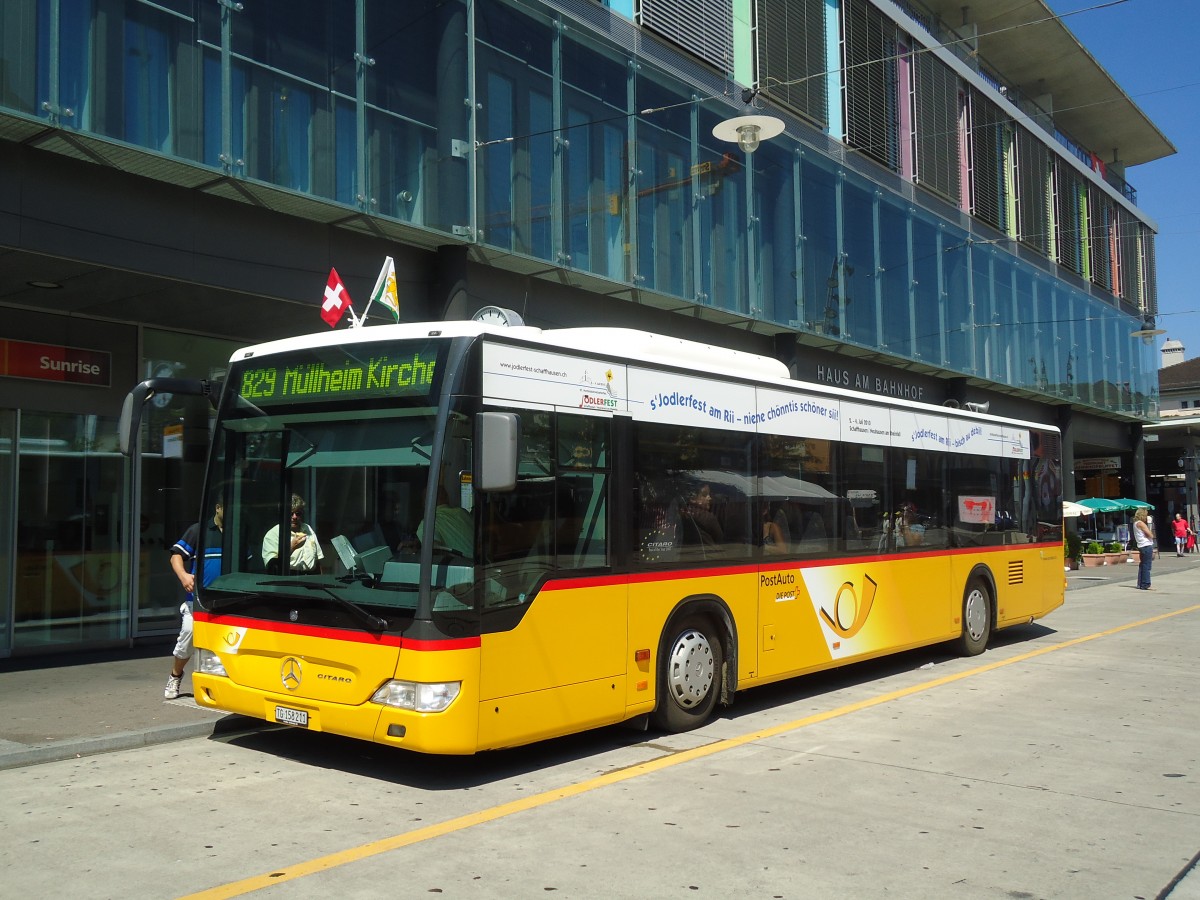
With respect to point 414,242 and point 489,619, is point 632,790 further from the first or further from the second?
point 414,242

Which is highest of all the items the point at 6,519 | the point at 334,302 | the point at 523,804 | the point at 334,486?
the point at 334,302

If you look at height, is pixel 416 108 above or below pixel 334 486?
above

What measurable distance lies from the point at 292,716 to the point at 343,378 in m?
2.32

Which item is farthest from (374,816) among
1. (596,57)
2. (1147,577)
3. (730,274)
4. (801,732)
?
(1147,577)

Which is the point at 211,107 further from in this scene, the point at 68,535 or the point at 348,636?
the point at 348,636

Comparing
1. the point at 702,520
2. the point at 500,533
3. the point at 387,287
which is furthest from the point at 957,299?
the point at 500,533

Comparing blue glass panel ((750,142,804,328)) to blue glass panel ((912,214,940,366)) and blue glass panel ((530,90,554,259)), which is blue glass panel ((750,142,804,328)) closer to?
blue glass panel ((530,90,554,259))

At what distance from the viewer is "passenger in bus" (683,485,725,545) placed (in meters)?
8.94

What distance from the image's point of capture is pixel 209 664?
311 inches

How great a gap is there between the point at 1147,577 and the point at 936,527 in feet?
53.1

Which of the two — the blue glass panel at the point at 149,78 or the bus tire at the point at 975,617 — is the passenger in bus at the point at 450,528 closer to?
the blue glass panel at the point at 149,78

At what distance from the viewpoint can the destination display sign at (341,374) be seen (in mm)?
7078

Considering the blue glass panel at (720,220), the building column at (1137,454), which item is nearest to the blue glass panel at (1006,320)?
the blue glass panel at (720,220)

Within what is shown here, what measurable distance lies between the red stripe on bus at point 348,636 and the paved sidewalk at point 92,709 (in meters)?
1.45
